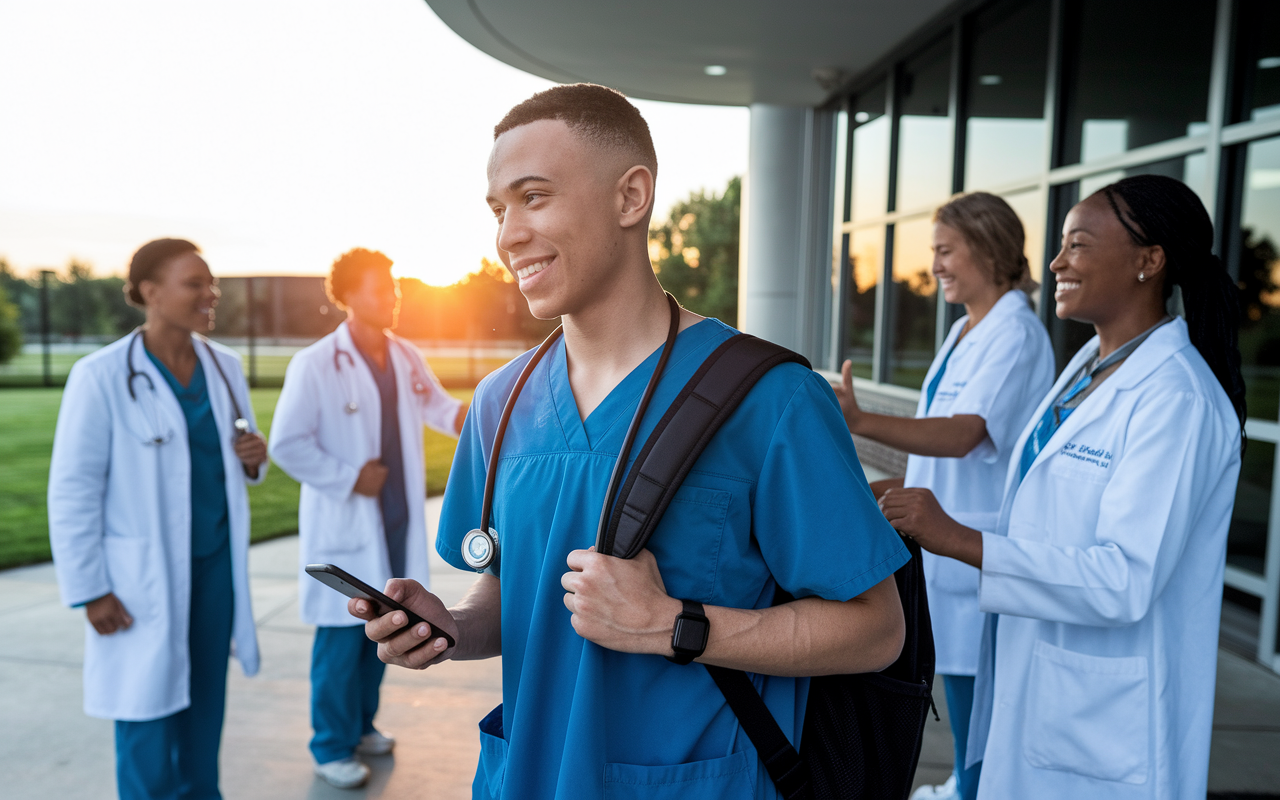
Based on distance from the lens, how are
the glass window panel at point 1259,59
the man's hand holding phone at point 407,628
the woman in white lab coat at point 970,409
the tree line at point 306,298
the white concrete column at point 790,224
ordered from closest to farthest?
the man's hand holding phone at point 407,628, the woman in white lab coat at point 970,409, the glass window panel at point 1259,59, the white concrete column at point 790,224, the tree line at point 306,298

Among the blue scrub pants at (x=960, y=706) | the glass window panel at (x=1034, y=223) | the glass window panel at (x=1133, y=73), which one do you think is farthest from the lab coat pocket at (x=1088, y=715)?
the glass window panel at (x=1034, y=223)

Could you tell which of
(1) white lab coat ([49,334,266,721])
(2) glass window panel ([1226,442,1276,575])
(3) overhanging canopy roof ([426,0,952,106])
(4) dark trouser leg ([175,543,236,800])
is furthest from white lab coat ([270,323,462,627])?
(3) overhanging canopy roof ([426,0,952,106])

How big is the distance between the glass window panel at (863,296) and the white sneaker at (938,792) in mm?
6771

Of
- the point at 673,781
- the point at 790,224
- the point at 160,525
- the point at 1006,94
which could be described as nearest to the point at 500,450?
the point at 673,781

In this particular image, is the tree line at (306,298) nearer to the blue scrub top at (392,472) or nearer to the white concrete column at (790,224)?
the white concrete column at (790,224)

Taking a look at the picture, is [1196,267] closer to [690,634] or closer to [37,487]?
[690,634]

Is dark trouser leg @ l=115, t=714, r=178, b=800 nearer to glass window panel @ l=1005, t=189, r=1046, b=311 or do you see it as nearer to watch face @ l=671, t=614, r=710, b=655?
watch face @ l=671, t=614, r=710, b=655

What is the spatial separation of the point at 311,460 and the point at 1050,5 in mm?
6104

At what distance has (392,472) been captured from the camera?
13.0 ft

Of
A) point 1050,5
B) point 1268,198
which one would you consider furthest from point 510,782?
point 1050,5

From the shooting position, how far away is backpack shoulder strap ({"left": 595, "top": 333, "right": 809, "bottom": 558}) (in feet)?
3.89

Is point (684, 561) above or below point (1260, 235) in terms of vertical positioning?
below

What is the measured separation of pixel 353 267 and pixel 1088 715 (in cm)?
336

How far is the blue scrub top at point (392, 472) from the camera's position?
393 cm
